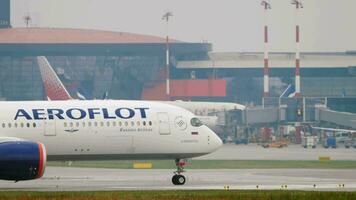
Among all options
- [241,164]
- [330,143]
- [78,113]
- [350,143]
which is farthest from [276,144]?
[78,113]

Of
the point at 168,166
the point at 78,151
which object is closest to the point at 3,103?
the point at 78,151

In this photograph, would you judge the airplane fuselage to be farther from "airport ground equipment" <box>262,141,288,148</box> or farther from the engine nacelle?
"airport ground equipment" <box>262,141,288,148</box>

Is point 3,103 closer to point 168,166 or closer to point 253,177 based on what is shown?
point 253,177

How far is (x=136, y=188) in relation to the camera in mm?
52344

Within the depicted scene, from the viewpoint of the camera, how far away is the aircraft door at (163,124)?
55.2 m

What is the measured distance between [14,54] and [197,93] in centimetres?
3132

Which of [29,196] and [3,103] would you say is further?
[3,103]

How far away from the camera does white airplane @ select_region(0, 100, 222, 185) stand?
176ft

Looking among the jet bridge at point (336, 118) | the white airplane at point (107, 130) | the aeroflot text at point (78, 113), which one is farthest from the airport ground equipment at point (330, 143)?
the aeroflot text at point (78, 113)

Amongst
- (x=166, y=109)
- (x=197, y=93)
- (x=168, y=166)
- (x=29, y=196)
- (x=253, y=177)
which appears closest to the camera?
(x=29, y=196)

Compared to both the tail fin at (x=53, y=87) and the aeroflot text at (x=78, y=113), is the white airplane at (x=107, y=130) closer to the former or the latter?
the aeroflot text at (x=78, y=113)

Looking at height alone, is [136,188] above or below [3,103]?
below

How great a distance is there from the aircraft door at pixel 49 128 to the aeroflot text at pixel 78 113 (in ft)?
0.72

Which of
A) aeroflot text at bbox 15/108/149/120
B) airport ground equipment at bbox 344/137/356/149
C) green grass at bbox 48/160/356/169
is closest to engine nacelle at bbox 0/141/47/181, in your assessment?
aeroflot text at bbox 15/108/149/120
